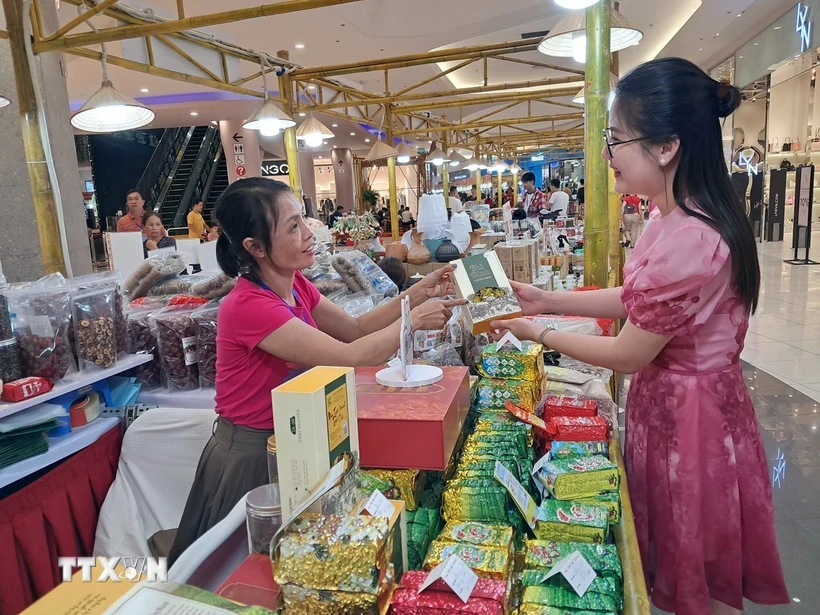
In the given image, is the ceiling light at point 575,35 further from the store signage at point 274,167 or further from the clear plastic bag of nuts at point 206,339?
the store signage at point 274,167

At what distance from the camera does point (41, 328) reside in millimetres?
2115

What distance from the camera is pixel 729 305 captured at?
4.42 ft

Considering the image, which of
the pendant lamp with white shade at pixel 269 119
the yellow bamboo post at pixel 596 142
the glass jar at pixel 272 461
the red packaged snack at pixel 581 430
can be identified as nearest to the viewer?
the glass jar at pixel 272 461

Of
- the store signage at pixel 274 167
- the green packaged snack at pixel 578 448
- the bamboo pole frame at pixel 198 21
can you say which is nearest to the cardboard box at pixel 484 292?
the green packaged snack at pixel 578 448

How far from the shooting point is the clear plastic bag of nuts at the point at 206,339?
262 centimetres

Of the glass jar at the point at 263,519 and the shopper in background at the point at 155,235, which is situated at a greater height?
the shopper in background at the point at 155,235

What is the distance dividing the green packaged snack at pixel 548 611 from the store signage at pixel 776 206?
15619mm

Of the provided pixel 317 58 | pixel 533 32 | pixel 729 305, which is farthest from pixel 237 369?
pixel 533 32

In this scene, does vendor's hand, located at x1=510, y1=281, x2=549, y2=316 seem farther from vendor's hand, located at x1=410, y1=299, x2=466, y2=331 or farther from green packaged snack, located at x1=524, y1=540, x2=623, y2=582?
green packaged snack, located at x1=524, y1=540, x2=623, y2=582

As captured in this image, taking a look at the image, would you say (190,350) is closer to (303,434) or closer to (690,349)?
(303,434)

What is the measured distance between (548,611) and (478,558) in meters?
0.13

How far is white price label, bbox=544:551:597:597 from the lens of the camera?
94 centimetres

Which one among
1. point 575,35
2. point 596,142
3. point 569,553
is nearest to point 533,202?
point 575,35

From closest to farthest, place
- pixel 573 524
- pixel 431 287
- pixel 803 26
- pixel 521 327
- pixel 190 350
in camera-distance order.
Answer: pixel 573 524
pixel 521 327
pixel 431 287
pixel 190 350
pixel 803 26
